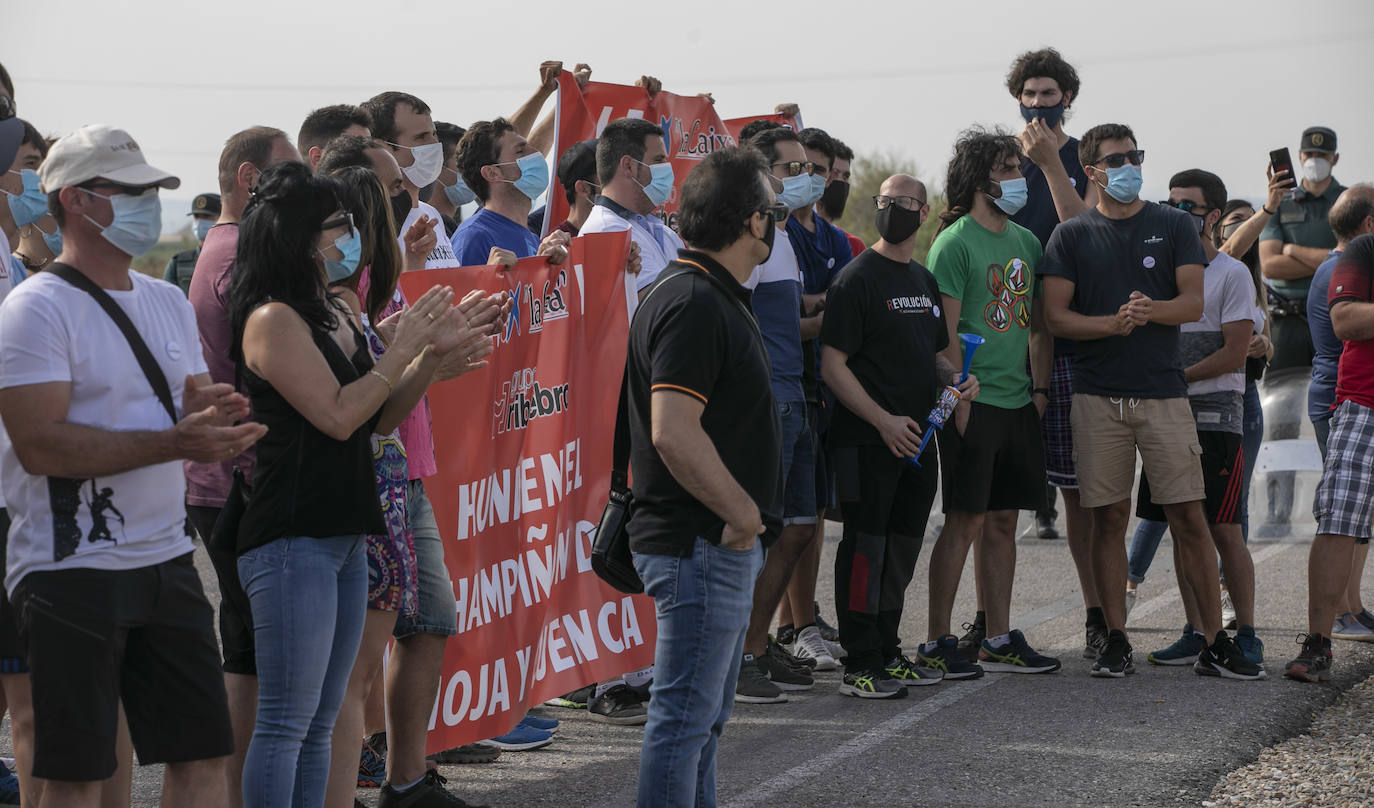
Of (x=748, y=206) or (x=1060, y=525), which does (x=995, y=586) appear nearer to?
(x=748, y=206)

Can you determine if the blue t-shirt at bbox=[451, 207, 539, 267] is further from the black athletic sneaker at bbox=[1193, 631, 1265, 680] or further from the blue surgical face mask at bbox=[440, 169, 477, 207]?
the black athletic sneaker at bbox=[1193, 631, 1265, 680]

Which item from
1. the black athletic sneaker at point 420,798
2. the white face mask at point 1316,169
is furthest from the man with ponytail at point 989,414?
the white face mask at point 1316,169

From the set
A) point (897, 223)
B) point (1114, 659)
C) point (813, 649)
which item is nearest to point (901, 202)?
point (897, 223)

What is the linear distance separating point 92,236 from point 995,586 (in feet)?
16.3

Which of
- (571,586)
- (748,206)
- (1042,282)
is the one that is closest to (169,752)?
(748,206)

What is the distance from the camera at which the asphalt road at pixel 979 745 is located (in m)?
5.12

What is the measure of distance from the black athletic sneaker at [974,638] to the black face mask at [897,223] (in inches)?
80.0

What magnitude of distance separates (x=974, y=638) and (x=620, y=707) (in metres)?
2.15

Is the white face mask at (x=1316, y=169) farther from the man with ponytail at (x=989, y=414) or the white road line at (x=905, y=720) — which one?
the man with ponytail at (x=989, y=414)

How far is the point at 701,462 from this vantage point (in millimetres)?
3928

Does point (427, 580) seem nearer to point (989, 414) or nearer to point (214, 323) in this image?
point (214, 323)

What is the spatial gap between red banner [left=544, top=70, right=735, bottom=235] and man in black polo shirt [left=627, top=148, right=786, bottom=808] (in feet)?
9.03

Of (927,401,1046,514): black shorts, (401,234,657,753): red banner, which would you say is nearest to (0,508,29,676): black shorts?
(401,234,657,753): red banner

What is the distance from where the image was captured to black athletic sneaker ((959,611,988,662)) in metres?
7.48
